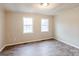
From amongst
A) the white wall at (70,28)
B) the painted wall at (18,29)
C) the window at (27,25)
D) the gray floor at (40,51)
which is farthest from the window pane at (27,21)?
the white wall at (70,28)

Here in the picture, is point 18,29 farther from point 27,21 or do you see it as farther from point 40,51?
point 40,51

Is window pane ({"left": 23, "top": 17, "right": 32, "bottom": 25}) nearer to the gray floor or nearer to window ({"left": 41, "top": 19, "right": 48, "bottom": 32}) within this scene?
window ({"left": 41, "top": 19, "right": 48, "bottom": 32})

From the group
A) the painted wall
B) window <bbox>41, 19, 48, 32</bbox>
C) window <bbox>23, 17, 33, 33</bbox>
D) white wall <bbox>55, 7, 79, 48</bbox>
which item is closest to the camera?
white wall <bbox>55, 7, 79, 48</bbox>

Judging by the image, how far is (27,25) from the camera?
574 centimetres

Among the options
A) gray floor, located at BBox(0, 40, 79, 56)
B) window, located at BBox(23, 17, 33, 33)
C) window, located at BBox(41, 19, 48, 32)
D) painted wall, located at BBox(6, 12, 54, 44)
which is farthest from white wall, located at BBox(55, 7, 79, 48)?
window, located at BBox(23, 17, 33, 33)

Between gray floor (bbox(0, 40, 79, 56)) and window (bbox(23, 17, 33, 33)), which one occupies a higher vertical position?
window (bbox(23, 17, 33, 33))

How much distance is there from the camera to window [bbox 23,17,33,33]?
5648 mm

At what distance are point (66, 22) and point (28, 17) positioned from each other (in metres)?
2.32

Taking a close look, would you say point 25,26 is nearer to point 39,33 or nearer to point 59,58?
point 39,33

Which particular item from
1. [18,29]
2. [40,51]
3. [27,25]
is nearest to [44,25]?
[27,25]

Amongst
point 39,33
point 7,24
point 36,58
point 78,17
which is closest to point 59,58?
point 36,58

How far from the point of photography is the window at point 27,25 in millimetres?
5648

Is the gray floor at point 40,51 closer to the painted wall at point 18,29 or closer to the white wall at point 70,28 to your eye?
the white wall at point 70,28

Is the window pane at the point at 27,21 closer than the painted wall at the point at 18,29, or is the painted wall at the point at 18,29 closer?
the painted wall at the point at 18,29
